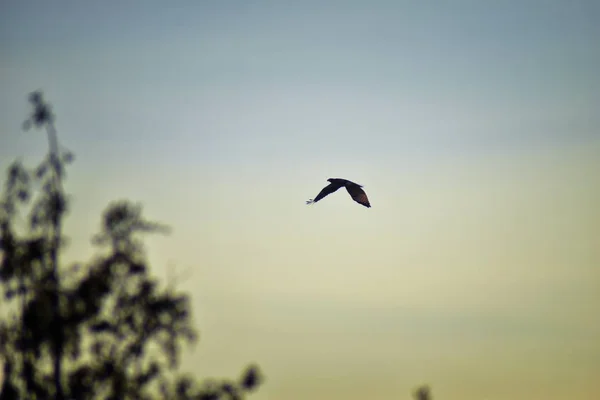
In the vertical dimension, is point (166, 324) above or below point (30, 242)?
below

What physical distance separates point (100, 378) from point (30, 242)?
426cm

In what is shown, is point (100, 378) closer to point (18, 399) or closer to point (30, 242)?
point (18, 399)

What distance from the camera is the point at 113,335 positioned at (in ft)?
69.9

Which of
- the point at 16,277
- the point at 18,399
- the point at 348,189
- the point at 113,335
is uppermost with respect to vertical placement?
the point at 348,189

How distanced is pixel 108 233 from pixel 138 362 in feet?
12.3

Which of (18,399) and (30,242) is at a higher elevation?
(30,242)

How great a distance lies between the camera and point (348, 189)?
2462 cm

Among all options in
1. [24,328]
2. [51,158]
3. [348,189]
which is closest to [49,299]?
[24,328]

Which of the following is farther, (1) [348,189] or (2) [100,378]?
(1) [348,189]

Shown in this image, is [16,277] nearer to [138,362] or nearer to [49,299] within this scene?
[49,299]

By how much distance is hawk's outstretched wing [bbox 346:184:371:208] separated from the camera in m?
24.3

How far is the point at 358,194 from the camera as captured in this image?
2456 centimetres

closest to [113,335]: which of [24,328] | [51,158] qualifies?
[24,328]

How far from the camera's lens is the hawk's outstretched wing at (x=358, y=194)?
2434cm
